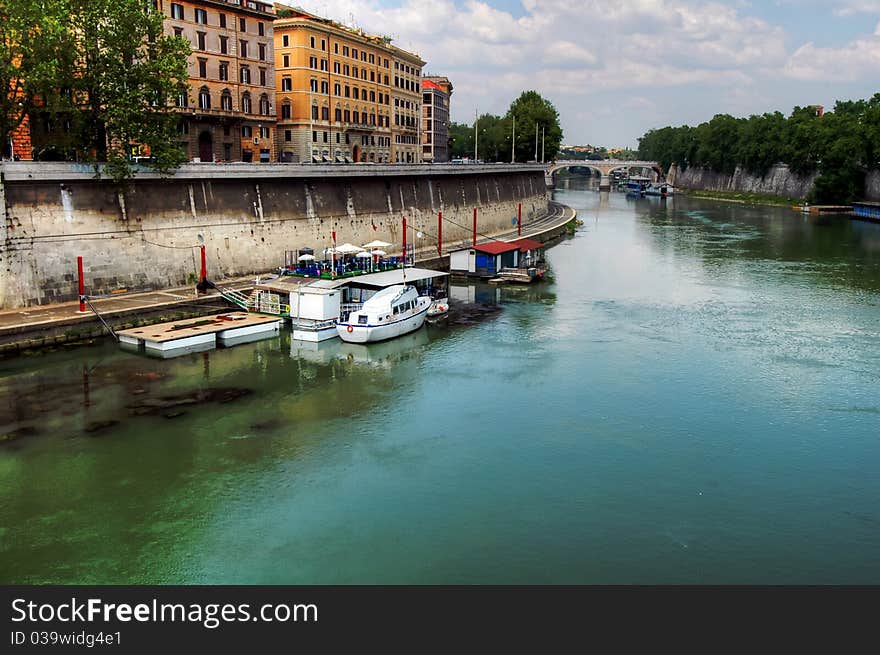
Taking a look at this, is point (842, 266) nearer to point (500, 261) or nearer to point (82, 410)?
point (500, 261)

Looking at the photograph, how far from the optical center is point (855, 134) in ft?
384

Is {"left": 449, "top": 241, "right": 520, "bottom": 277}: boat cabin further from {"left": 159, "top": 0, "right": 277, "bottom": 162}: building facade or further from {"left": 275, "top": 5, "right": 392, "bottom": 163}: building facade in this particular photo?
{"left": 275, "top": 5, "right": 392, "bottom": 163}: building facade

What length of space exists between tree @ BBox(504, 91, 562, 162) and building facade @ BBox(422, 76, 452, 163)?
17.7 metres

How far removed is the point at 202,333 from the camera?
35844mm

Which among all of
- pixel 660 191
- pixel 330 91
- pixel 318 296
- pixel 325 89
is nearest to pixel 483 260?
pixel 318 296

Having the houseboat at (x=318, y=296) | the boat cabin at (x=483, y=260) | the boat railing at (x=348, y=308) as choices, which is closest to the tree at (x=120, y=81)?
the houseboat at (x=318, y=296)

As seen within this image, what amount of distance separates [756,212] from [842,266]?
6319cm

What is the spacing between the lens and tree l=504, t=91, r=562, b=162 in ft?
415

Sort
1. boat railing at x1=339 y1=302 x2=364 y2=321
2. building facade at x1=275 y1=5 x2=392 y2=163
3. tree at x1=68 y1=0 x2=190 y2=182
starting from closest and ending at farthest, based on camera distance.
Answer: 1. tree at x1=68 y1=0 x2=190 y2=182
2. boat railing at x1=339 y1=302 x2=364 y2=321
3. building facade at x1=275 y1=5 x2=392 y2=163

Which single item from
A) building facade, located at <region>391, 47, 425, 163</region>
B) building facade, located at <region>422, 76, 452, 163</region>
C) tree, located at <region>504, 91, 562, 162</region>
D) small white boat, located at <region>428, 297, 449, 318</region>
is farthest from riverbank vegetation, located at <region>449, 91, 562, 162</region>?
small white boat, located at <region>428, 297, 449, 318</region>

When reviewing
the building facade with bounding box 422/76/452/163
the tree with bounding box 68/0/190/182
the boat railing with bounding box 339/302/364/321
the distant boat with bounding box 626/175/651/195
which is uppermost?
the building facade with bounding box 422/76/452/163

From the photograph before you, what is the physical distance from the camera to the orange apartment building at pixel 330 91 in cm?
7125

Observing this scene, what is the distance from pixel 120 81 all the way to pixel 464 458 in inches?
1131

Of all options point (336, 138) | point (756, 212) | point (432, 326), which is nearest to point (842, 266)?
point (432, 326)
